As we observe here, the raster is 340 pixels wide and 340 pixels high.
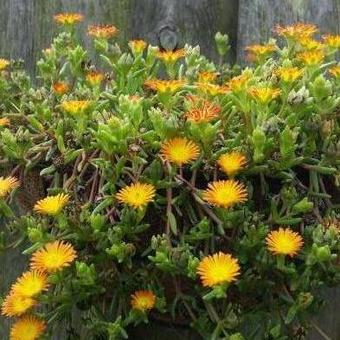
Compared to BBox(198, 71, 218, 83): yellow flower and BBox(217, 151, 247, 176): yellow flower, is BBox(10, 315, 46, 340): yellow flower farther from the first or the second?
BBox(198, 71, 218, 83): yellow flower

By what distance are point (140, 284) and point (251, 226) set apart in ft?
0.67

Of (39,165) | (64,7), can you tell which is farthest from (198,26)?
(39,165)

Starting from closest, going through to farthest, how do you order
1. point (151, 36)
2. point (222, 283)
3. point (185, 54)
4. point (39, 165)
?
1. point (222, 283)
2. point (39, 165)
3. point (185, 54)
4. point (151, 36)

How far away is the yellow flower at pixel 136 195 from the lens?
1.25 m

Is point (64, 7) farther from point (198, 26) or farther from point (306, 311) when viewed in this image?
point (306, 311)

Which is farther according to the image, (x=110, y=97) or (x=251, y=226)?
(x=110, y=97)

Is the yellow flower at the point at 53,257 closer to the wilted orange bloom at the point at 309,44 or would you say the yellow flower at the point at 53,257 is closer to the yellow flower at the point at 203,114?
the yellow flower at the point at 203,114

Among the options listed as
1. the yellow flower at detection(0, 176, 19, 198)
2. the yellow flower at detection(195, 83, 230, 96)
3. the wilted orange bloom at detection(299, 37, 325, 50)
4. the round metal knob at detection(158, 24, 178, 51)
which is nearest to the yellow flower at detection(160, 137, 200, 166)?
the yellow flower at detection(195, 83, 230, 96)

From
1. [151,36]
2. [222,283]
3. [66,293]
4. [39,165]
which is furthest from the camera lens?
[151,36]

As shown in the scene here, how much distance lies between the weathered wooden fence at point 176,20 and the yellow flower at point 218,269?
748 mm

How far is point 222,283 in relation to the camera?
1.21m

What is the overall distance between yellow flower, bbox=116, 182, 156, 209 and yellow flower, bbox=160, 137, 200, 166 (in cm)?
6

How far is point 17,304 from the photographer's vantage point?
1.30 meters

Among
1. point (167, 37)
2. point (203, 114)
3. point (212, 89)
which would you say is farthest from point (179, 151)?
point (167, 37)
